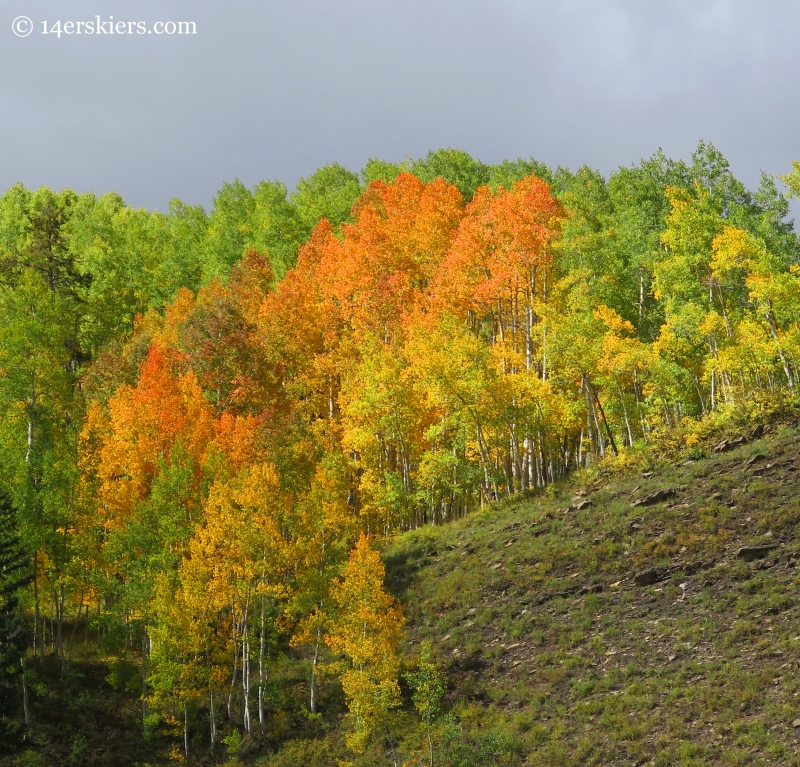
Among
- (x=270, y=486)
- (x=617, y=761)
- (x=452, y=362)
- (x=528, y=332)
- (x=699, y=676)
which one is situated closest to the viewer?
(x=617, y=761)

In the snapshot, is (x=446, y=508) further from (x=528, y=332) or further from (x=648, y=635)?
(x=648, y=635)

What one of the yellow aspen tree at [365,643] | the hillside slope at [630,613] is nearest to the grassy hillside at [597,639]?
the hillside slope at [630,613]

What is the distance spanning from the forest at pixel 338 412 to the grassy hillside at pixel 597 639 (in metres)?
0.95

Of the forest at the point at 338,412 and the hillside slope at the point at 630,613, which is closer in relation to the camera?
the hillside slope at the point at 630,613

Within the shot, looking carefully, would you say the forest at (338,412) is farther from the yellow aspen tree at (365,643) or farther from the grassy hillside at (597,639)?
the grassy hillside at (597,639)

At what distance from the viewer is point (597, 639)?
26.6 meters

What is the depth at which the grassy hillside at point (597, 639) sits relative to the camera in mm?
22188

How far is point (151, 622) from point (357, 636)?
8.29 m

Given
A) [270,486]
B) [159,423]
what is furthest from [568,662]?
[159,423]

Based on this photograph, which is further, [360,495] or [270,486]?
[360,495]

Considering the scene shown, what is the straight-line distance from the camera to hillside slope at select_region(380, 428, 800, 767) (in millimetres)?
21922

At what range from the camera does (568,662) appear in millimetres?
26109

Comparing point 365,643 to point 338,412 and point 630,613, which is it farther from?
point 338,412

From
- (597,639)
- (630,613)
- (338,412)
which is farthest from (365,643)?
(338,412)
